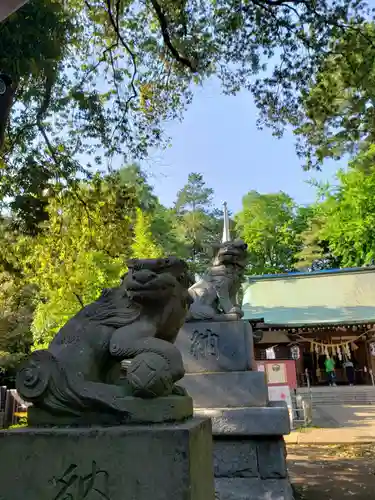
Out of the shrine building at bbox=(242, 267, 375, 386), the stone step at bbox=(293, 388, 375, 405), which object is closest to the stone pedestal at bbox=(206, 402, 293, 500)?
the stone step at bbox=(293, 388, 375, 405)

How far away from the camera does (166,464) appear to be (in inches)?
75.0

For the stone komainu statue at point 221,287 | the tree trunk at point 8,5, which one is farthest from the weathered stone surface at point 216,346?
the tree trunk at point 8,5

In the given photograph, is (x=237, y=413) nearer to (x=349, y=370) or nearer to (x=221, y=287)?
(x=221, y=287)

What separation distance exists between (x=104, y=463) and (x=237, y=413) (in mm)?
2827

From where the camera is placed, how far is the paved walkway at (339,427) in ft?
31.4

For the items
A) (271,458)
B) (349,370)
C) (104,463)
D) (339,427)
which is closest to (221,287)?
(271,458)

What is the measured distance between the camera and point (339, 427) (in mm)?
11461

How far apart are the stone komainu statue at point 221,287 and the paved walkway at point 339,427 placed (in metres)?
5.57

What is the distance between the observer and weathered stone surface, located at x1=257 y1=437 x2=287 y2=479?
14.6ft

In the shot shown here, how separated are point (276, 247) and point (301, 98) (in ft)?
78.2

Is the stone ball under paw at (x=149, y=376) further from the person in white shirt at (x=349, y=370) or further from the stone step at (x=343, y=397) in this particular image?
the person in white shirt at (x=349, y=370)

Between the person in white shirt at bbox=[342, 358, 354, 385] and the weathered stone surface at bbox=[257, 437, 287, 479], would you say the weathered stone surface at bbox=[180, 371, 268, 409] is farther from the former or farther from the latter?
the person in white shirt at bbox=[342, 358, 354, 385]

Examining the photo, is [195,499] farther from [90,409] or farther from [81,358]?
[81,358]

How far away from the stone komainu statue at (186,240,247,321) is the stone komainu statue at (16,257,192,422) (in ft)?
8.69
